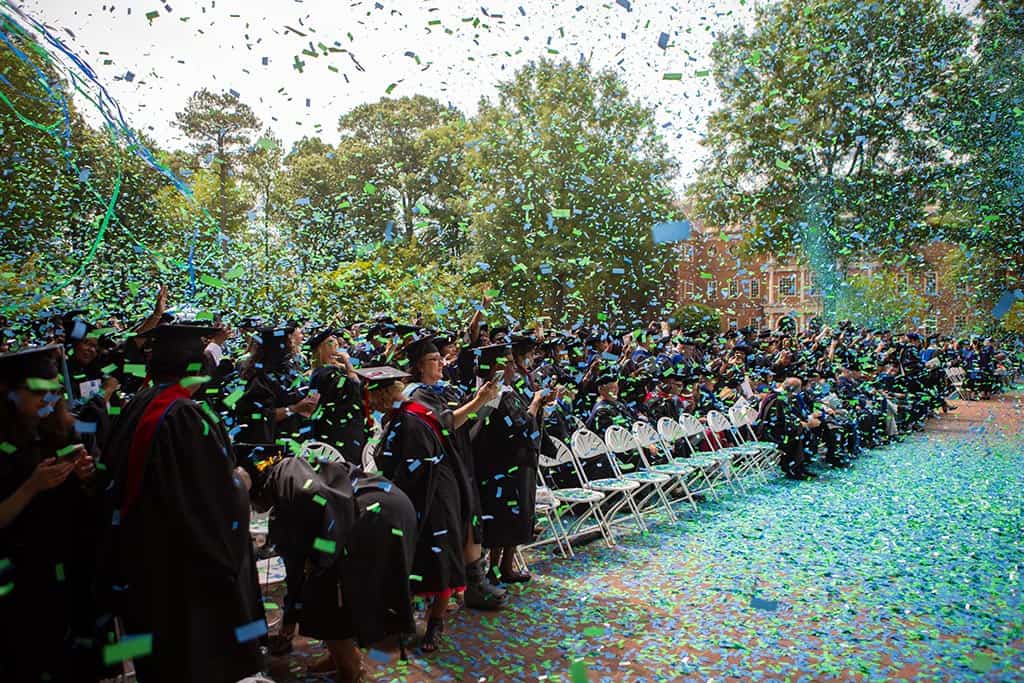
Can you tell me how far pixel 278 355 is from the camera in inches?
257

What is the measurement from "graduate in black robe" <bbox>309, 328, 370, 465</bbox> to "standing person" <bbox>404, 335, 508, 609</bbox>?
1.62 m

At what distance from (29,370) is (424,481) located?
2.22 meters

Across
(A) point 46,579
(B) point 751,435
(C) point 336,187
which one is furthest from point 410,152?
(A) point 46,579

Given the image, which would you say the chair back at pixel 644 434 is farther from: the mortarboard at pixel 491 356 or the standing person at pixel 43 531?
the standing person at pixel 43 531

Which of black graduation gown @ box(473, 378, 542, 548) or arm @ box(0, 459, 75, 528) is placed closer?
arm @ box(0, 459, 75, 528)

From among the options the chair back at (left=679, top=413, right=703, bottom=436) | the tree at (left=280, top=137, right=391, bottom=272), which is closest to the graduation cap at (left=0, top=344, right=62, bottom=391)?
the chair back at (left=679, top=413, right=703, bottom=436)

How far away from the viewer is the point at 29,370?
9.52 ft

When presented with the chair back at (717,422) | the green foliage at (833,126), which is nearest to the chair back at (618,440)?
the chair back at (717,422)

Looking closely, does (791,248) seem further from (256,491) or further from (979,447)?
(256,491)

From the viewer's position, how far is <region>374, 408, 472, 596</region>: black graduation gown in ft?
14.7

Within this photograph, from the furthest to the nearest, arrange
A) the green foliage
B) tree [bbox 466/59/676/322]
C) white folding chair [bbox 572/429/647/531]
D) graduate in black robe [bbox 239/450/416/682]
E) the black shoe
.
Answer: tree [bbox 466/59/676/322] < the green foliage < white folding chair [bbox 572/429/647/531] < the black shoe < graduate in black robe [bbox 239/450/416/682]

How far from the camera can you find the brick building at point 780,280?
31047mm

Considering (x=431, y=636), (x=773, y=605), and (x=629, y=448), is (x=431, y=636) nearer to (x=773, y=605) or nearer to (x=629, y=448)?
(x=773, y=605)

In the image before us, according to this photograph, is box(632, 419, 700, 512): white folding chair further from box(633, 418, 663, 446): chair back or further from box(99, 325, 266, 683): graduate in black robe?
box(99, 325, 266, 683): graduate in black robe
